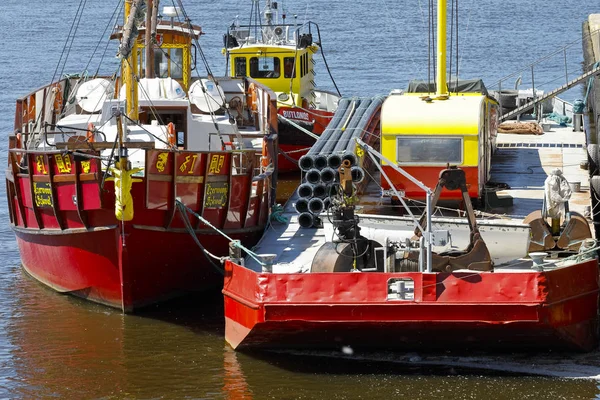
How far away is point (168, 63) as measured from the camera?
82.1ft

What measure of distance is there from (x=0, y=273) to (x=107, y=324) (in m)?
4.49

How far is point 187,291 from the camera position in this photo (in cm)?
1959

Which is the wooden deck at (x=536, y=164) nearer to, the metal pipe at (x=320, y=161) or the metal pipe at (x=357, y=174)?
the metal pipe at (x=357, y=174)

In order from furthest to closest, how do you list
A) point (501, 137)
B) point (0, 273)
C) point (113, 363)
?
point (501, 137), point (0, 273), point (113, 363)

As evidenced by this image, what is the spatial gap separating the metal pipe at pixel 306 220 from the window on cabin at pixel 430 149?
1823mm

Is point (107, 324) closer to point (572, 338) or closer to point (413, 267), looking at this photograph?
point (413, 267)

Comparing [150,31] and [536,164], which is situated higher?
[150,31]

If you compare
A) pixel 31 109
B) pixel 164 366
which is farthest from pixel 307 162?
pixel 31 109

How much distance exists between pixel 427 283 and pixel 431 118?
4.10 m

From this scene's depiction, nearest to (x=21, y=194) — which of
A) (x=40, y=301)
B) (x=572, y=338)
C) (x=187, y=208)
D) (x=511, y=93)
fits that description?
(x=40, y=301)

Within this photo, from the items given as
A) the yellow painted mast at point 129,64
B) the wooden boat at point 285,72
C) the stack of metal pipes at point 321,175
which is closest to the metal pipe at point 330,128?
the stack of metal pipes at point 321,175

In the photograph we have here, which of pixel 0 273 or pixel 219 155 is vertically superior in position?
pixel 219 155

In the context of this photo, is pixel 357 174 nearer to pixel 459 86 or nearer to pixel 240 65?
pixel 459 86

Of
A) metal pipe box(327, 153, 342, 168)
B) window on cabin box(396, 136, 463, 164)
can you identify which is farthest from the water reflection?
window on cabin box(396, 136, 463, 164)
